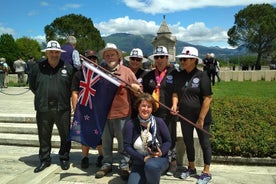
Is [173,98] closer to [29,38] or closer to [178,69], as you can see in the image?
[178,69]

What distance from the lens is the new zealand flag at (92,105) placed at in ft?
17.0

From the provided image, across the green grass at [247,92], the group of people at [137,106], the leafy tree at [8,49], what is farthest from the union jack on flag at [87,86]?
the leafy tree at [8,49]

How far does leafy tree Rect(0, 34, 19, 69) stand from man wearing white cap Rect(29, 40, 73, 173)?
57.6m

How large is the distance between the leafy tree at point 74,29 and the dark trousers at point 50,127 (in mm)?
58017

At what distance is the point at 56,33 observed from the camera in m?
64.6

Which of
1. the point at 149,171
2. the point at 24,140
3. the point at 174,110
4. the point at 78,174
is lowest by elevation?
the point at 78,174

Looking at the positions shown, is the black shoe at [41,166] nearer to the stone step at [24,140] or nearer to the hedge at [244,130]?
the stone step at [24,140]

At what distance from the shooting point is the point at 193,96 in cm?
495

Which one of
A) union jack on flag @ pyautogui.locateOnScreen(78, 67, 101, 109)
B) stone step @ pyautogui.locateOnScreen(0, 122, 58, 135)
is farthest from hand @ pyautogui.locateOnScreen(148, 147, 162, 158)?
stone step @ pyautogui.locateOnScreen(0, 122, 58, 135)

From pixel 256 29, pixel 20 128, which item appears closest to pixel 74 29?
pixel 256 29

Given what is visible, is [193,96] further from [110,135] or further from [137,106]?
[110,135]

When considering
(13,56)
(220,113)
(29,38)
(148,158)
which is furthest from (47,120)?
(29,38)

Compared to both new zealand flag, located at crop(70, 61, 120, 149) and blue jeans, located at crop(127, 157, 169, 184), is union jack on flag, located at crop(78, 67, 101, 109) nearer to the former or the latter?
new zealand flag, located at crop(70, 61, 120, 149)

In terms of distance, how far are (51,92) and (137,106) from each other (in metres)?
1.56
